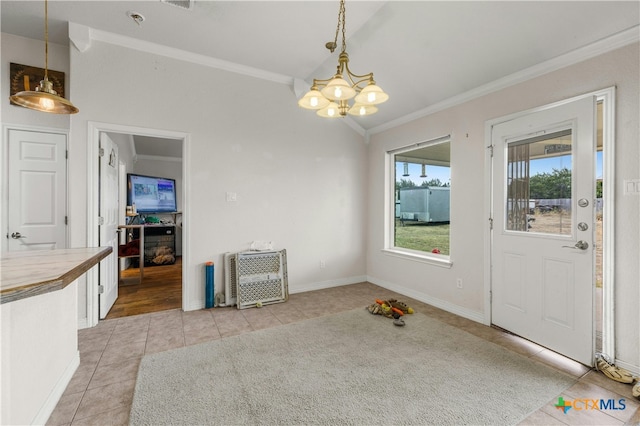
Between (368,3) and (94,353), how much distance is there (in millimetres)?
3905

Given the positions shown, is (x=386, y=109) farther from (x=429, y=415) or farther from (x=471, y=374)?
(x=429, y=415)

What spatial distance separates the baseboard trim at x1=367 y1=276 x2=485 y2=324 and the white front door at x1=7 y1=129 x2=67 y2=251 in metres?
4.11

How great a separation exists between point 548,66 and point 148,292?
5.40 m

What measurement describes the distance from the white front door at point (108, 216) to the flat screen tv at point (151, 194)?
2288mm

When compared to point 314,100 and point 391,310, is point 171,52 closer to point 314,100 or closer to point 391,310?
point 314,100

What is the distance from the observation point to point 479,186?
10.3 ft

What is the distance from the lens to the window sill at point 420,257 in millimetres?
3550

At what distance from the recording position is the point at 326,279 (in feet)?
14.6

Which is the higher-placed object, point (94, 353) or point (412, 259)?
point (412, 259)

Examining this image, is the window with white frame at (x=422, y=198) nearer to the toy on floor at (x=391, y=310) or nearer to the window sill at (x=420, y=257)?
the window sill at (x=420, y=257)

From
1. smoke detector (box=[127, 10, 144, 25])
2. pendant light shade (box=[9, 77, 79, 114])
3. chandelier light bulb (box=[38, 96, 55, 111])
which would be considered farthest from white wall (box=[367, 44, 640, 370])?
chandelier light bulb (box=[38, 96, 55, 111])

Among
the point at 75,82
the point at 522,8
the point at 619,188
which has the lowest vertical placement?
the point at 619,188

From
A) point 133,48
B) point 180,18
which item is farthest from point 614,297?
point 133,48

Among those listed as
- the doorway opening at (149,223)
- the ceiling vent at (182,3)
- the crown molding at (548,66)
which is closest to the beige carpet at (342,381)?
the doorway opening at (149,223)
